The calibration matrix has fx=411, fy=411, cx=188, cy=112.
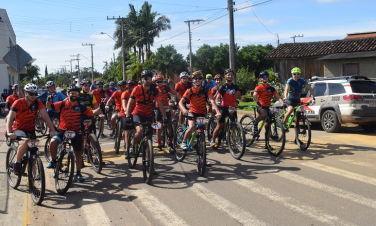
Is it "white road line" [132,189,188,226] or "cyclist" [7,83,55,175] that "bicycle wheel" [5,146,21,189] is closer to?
"cyclist" [7,83,55,175]

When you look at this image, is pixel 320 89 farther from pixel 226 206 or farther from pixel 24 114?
pixel 24 114

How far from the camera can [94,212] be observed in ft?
18.8

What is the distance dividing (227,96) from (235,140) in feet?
3.92

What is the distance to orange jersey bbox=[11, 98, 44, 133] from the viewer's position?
21.9 ft

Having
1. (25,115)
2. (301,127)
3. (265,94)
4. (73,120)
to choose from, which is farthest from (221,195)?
(301,127)

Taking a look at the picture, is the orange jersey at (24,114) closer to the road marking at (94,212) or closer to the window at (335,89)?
the road marking at (94,212)

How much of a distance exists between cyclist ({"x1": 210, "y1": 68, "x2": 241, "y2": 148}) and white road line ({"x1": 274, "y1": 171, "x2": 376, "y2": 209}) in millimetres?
2313

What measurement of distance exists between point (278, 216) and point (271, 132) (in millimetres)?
4387

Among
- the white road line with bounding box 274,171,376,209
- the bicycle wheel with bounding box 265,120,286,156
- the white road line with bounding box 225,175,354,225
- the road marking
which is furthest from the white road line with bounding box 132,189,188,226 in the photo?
the bicycle wheel with bounding box 265,120,286,156

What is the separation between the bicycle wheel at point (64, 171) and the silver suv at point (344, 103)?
8426mm

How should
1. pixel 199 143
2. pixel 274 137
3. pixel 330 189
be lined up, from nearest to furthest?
pixel 330 189
pixel 199 143
pixel 274 137

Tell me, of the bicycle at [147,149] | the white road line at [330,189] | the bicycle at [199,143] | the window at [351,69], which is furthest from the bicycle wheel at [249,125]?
the window at [351,69]

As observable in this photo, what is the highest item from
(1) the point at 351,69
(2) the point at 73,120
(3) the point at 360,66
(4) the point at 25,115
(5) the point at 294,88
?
(3) the point at 360,66

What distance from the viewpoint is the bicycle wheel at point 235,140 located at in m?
8.76
